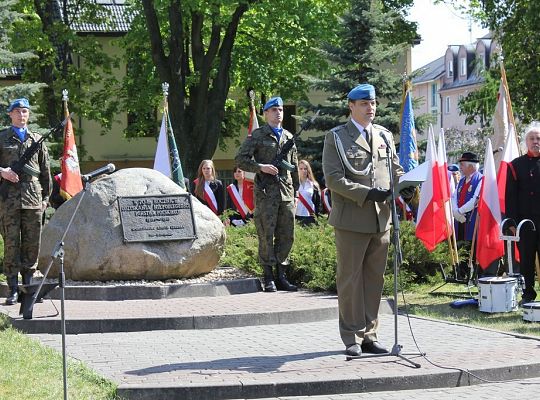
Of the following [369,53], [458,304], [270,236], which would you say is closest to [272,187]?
[270,236]

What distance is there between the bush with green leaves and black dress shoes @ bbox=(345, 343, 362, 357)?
14.7 ft

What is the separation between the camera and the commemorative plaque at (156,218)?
13.4 meters

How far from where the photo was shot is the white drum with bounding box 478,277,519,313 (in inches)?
467

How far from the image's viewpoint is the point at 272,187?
43.6 ft

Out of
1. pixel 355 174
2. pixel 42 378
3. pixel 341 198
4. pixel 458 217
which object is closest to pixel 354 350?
pixel 341 198

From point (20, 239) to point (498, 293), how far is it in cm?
557

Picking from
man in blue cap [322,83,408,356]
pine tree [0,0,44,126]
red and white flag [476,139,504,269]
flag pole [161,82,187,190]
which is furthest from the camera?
pine tree [0,0,44,126]

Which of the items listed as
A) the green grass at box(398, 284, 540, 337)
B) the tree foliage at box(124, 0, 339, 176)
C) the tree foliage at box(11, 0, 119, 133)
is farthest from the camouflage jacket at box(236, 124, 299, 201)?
the tree foliage at box(11, 0, 119, 133)

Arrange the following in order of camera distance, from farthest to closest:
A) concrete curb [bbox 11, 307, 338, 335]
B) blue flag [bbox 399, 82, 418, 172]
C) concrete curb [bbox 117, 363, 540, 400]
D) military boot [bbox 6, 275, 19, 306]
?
1. blue flag [bbox 399, 82, 418, 172]
2. military boot [bbox 6, 275, 19, 306]
3. concrete curb [bbox 11, 307, 338, 335]
4. concrete curb [bbox 117, 363, 540, 400]

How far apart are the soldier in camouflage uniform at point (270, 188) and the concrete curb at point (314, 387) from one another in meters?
5.43

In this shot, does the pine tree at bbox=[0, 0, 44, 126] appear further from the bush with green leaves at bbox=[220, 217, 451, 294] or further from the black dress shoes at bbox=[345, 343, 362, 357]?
the black dress shoes at bbox=[345, 343, 362, 357]

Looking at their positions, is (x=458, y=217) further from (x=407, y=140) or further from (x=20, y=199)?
(x=20, y=199)

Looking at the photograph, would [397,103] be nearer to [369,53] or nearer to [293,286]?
[369,53]

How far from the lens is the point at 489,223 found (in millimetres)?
13094
